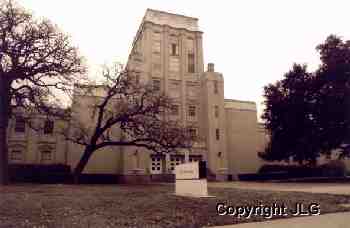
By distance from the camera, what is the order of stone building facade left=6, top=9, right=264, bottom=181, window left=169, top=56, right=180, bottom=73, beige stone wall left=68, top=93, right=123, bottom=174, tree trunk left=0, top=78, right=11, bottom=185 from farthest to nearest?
1. window left=169, top=56, right=180, bottom=73
2. beige stone wall left=68, top=93, right=123, bottom=174
3. stone building facade left=6, top=9, right=264, bottom=181
4. tree trunk left=0, top=78, right=11, bottom=185

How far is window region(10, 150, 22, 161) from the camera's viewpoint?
137 ft

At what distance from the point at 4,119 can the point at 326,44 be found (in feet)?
113

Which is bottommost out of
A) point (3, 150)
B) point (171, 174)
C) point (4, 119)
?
point (171, 174)

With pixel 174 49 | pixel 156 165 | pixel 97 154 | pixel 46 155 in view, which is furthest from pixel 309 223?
pixel 174 49

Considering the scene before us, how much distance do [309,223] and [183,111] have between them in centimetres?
3651

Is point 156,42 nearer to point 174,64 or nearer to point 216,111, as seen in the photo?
point 174,64

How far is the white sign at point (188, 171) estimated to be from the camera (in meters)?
17.1

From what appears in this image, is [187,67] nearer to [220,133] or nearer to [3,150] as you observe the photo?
[220,133]

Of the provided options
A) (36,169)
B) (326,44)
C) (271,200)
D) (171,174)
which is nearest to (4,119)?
(36,169)

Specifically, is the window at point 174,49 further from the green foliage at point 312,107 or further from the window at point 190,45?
the green foliage at point 312,107

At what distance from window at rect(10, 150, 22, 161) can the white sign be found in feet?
98.8

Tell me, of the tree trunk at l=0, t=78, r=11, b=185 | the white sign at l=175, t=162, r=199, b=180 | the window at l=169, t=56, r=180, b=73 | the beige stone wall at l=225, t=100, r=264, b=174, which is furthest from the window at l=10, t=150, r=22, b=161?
the white sign at l=175, t=162, r=199, b=180

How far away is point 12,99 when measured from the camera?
26625mm

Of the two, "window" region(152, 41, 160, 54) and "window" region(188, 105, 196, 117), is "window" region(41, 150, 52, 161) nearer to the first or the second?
"window" region(188, 105, 196, 117)
